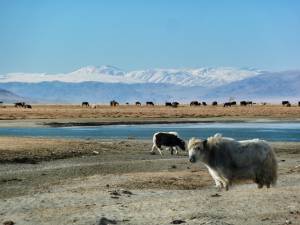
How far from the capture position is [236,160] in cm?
1736

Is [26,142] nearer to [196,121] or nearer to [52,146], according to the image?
[52,146]

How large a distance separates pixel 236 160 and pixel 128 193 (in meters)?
2.64

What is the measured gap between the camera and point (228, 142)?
691 inches

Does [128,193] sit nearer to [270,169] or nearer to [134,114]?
[270,169]

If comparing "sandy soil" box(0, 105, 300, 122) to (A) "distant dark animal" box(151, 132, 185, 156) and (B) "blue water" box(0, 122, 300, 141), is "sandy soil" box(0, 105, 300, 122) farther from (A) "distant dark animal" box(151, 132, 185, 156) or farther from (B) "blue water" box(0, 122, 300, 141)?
(A) "distant dark animal" box(151, 132, 185, 156)

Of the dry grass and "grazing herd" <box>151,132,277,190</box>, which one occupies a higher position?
the dry grass

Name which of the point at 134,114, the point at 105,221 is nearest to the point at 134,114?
the point at 134,114

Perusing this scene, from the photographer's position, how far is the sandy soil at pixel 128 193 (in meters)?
13.6

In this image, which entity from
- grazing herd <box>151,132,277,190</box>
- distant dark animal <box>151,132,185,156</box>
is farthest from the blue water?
grazing herd <box>151,132,277,190</box>

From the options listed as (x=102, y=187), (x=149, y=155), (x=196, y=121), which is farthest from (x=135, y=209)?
(x=196, y=121)

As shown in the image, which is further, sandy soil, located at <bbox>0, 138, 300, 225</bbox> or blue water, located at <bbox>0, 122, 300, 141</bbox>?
blue water, located at <bbox>0, 122, 300, 141</bbox>

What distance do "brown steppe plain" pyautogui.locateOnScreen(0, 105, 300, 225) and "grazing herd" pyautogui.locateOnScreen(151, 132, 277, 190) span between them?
14.8 inches

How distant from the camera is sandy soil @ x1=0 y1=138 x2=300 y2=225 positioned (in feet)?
44.6

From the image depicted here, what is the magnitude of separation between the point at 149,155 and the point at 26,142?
506 centimetres
